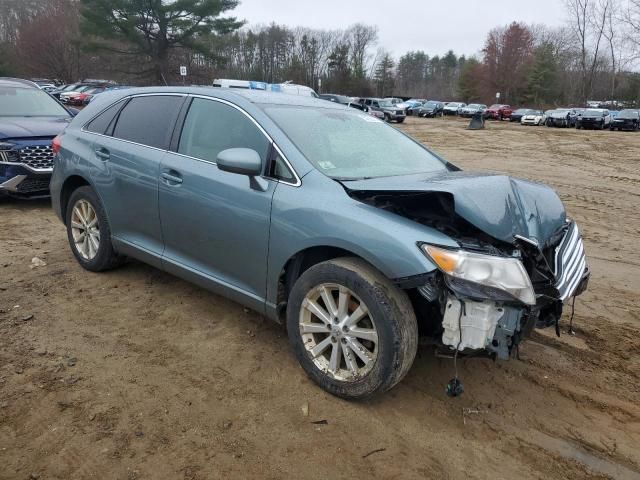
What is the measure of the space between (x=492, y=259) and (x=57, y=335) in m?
3.01

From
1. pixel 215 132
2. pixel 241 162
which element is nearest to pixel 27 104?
pixel 215 132

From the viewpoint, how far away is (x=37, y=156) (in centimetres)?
708

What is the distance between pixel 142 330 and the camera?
3.72 meters

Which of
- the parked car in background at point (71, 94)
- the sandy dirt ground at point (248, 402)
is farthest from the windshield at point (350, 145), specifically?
the parked car in background at point (71, 94)

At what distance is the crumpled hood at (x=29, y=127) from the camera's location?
7.07 metres

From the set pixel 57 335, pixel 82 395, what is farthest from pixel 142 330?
pixel 82 395

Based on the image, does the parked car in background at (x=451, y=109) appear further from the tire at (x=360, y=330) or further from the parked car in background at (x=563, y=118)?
the tire at (x=360, y=330)

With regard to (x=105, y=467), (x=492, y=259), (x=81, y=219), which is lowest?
(x=105, y=467)

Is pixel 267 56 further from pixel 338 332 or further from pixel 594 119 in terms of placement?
pixel 338 332

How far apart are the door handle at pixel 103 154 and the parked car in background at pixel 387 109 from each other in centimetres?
3211

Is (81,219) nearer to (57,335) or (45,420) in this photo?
(57,335)

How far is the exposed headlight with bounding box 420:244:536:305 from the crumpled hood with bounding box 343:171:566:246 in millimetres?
191

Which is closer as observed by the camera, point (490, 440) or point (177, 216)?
point (490, 440)

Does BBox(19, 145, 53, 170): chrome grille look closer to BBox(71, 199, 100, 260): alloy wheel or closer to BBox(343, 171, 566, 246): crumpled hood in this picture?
BBox(71, 199, 100, 260): alloy wheel
